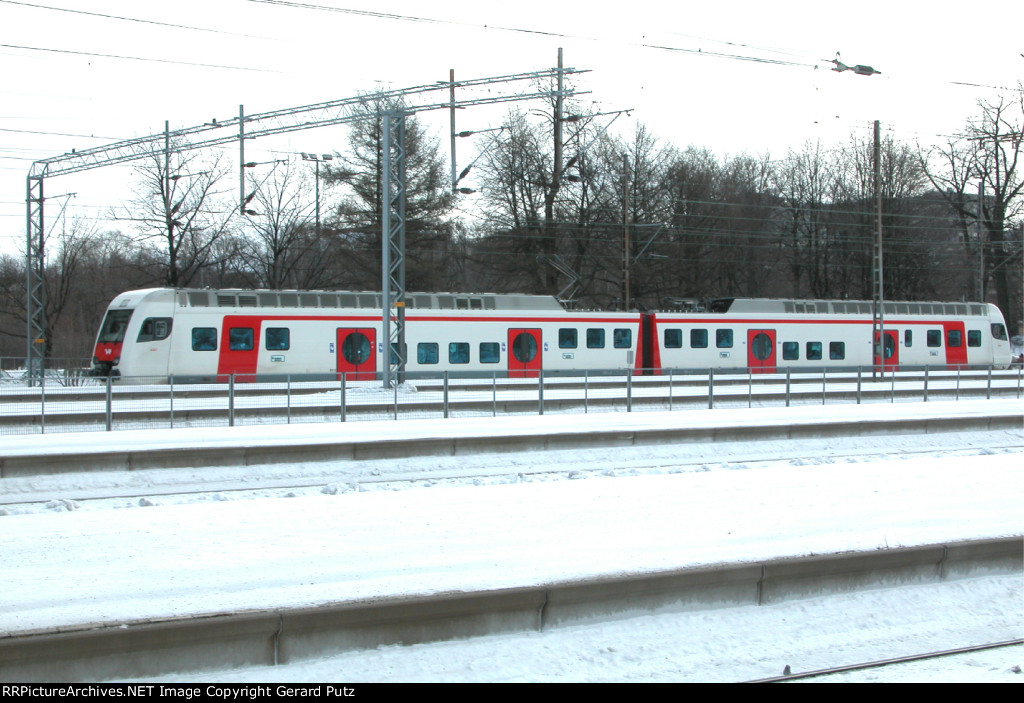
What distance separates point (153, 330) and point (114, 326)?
1518 mm

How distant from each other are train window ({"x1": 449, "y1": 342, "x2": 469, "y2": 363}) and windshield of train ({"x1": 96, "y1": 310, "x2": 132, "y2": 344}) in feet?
33.1

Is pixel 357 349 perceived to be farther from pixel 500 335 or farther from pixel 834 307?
pixel 834 307

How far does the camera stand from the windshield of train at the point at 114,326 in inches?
1117

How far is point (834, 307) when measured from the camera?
3966cm

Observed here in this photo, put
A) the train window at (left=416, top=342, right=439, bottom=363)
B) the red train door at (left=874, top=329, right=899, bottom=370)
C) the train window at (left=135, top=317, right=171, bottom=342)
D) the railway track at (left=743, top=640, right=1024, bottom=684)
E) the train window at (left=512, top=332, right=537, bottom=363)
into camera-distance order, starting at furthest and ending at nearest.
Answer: the red train door at (left=874, top=329, right=899, bottom=370) < the train window at (left=512, top=332, right=537, bottom=363) < the train window at (left=416, top=342, right=439, bottom=363) < the train window at (left=135, top=317, right=171, bottom=342) < the railway track at (left=743, top=640, right=1024, bottom=684)

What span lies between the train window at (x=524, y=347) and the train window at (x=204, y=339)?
1003 cm

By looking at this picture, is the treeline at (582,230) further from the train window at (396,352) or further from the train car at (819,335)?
the train window at (396,352)

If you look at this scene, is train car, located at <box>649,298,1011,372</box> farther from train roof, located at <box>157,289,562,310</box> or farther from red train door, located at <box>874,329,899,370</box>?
train roof, located at <box>157,289,562,310</box>

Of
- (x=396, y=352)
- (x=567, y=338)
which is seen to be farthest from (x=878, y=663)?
(x=567, y=338)

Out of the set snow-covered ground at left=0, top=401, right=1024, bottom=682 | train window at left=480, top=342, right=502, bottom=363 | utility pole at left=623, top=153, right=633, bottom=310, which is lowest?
snow-covered ground at left=0, top=401, right=1024, bottom=682

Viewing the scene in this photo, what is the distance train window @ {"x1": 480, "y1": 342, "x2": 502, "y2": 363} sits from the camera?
32.8 metres

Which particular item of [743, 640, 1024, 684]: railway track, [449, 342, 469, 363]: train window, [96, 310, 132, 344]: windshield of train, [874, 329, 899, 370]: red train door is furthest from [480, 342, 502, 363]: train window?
[743, 640, 1024, 684]: railway track

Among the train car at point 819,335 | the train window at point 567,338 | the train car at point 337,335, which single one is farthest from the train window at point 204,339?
the train car at point 819,335

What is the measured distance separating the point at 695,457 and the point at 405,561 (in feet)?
31.7
